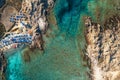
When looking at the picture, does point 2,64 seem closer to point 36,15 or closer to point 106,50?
point 36,15

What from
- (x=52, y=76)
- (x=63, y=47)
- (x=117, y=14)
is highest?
(x=117, y=14)

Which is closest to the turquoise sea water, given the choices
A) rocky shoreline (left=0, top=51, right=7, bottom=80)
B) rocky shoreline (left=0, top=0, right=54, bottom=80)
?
rocky shoreline (left=0, top=51, right=7, bottom=80)

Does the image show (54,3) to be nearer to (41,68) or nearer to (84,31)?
(84,31)

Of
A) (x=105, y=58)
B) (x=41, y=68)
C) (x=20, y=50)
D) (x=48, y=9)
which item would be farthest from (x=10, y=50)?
(x=105, y=58)

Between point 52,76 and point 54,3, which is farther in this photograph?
point 54,3

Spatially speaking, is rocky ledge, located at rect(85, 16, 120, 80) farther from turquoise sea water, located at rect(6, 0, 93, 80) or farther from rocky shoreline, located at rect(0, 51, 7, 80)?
rocky shoreline, located at rect(0, 51, 7, 80)
